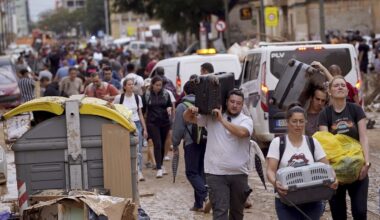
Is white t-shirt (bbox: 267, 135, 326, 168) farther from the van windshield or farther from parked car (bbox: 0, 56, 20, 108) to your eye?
parked car (bbox: 0, 56, 20, 108)

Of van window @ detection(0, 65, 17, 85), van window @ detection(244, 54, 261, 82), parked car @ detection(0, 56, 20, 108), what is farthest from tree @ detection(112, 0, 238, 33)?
van window @ detection(244, 54, 261, 82)

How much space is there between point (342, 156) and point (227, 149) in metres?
1.07

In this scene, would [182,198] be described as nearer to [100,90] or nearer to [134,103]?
[134,103]

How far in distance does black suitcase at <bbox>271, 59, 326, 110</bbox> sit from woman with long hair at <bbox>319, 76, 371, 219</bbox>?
4.78ft

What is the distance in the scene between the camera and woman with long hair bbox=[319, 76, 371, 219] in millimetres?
8766

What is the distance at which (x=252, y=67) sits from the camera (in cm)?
1786

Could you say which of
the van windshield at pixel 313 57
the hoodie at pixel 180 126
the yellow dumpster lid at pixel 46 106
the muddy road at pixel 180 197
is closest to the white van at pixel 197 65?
the van windshield at pixel 313 57

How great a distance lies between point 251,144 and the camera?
9.62 meters

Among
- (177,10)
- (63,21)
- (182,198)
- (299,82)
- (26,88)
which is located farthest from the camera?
(63,21)

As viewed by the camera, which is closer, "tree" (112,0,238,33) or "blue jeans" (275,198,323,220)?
"blue jeans" (275,198,323,220)

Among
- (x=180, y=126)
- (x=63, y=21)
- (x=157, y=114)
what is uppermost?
(x=63, y=21)

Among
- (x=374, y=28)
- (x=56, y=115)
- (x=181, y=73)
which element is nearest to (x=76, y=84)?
(x=181, y=73)

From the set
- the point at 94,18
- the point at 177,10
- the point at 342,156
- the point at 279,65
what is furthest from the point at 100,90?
the point at 94,18

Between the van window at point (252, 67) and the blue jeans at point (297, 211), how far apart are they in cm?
915
